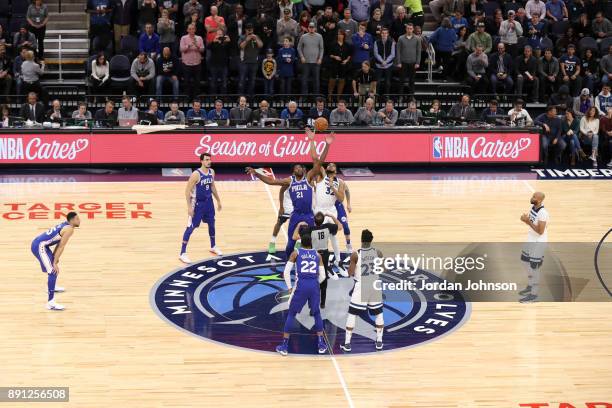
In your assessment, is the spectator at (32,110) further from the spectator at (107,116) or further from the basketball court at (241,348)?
the basketball court at (241,348)

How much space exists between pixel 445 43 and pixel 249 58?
6261 mm

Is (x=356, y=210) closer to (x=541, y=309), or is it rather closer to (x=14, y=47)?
(x=541, y=309)

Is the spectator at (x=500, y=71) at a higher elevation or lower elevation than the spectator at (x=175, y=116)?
higher

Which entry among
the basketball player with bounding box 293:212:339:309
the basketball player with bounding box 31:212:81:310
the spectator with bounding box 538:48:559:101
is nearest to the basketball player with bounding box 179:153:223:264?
the basketball player with bounding box 293:212:339:309

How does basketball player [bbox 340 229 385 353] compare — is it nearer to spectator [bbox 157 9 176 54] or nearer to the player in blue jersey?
the player in blue jersey

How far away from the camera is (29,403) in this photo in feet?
45.3

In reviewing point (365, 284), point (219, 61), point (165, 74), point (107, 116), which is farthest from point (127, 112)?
point (365, 284)

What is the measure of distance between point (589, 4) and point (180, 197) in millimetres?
15763

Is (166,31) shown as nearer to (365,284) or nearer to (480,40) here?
(480,40)

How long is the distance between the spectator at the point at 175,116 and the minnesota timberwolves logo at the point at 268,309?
26.8ft

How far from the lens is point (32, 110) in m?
27.7

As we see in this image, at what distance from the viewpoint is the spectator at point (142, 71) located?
95.6 ft

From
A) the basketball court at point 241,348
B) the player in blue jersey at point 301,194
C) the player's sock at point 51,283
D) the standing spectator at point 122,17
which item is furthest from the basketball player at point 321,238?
the standing spectator at point 122,17

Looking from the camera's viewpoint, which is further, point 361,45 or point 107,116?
point 361,45
